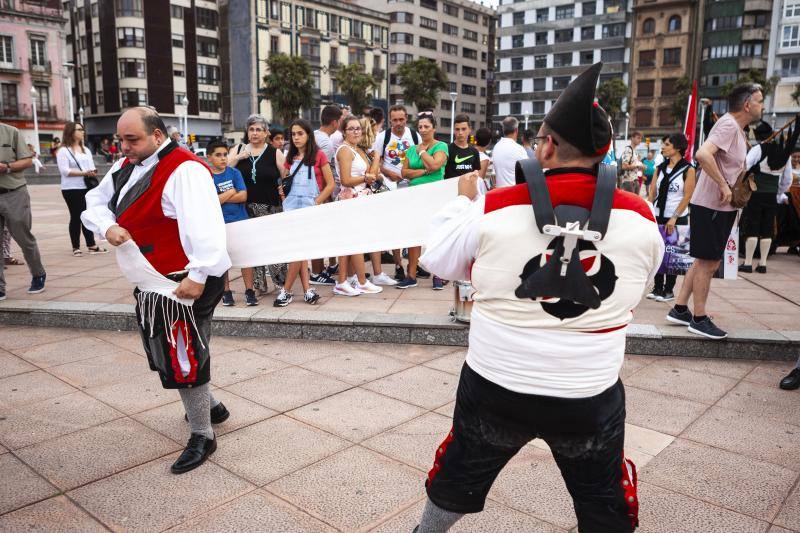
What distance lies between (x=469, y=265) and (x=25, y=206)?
6.90m

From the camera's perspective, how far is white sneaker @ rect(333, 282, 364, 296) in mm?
7250

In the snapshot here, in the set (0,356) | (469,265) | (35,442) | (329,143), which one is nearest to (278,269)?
(329,143)

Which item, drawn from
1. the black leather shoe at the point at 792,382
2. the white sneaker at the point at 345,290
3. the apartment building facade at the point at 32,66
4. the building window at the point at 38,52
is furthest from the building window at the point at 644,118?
the black leather shoe at the point at 792,382

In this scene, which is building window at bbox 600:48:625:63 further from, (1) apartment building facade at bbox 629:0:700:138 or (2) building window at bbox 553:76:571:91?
(2) building window at bbox 553:76:571:91

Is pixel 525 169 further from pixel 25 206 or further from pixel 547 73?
pixel 547 73

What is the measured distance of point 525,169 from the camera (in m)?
1.81

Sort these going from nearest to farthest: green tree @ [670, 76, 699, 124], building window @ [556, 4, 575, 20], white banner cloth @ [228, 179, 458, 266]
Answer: white banner cloth @ [228, 179, 458, 266] < green tree @ [670, 76, 699, 124] < building window @ [556, 4, 575, 20]

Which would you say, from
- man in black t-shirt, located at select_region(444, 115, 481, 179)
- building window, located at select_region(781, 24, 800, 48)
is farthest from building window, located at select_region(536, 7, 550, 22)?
man in black t-shirt, located at select_region(444, 115, 481, 179)

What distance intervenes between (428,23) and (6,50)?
5119 cm

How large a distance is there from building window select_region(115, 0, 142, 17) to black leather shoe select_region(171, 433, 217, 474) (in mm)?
67606

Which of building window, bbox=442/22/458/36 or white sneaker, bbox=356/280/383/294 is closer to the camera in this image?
white sneaker, bbox=356/280/383/294

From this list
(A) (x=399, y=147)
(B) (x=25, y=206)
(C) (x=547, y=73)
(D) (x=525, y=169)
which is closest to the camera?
(D) (x=525, y=169)

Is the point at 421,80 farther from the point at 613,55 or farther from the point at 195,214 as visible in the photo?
the point at 195,214

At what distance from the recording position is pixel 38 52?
5419 centimetres
